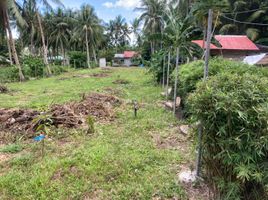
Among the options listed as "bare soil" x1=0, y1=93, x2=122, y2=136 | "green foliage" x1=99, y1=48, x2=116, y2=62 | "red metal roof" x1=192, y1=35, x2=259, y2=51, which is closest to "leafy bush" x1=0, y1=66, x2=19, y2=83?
"bare soil" x1=0, y1=93, x2=122, y2=136

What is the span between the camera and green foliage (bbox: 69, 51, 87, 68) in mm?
29016

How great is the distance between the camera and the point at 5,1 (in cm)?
1330

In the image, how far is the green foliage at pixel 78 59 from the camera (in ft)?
95.2

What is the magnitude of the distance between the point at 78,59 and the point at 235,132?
95.6 feet

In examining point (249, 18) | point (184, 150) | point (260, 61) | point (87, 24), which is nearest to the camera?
point (184, 150)

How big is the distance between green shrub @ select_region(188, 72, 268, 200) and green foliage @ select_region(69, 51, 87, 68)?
28.6 m

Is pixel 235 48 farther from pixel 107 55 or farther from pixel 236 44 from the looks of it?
pixel 107 55

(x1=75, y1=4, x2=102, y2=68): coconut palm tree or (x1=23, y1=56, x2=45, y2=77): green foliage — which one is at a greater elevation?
(x1=75, y1=4, x2=102, y2=68): coconut palm tree

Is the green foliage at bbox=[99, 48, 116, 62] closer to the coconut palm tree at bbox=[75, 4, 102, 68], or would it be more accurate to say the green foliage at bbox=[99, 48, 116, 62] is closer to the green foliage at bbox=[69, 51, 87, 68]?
the green foliage at bbox=[69, 51, 87, 68]

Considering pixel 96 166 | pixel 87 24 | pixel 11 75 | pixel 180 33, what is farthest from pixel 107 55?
pixel 96 166

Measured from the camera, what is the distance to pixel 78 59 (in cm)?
2919

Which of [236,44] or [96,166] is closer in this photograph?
[96,166]

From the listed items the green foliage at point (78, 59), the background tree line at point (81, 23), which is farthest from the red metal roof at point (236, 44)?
the green foliage at point (78, 59)

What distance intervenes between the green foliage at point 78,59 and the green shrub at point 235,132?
1125 inches
